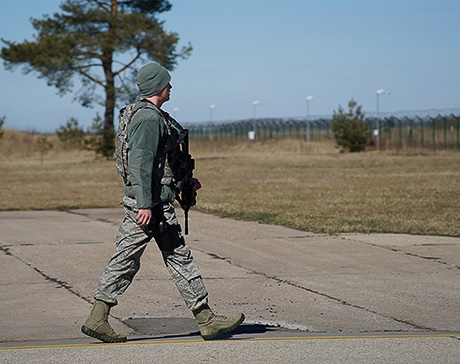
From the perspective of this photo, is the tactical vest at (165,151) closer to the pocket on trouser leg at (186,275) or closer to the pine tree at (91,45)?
the pocket on trouser leg at (186,275)

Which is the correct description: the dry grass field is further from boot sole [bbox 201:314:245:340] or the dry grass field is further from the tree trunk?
the tree trunk

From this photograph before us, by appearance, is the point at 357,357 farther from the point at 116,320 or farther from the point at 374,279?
the point at 374,279

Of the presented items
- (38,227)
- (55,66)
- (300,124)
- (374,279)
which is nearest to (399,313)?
(374,279)

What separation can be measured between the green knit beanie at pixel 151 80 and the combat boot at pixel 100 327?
1.51 metres

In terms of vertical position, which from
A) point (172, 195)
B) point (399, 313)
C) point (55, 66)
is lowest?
point (399, 313)

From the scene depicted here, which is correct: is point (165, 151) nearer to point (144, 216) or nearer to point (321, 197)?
point (144, 216)

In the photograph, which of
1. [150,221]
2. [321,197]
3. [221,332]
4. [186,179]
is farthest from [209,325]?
[321,197]

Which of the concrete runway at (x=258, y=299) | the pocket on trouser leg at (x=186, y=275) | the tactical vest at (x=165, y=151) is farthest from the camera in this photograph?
the pocket on trouser leg at (x=186, y=275)

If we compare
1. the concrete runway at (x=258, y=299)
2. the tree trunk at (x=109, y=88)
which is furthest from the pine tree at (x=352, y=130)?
the concrete runway at (x=258, y=299)

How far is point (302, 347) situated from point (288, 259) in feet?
13.5

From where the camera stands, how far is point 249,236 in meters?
11.4

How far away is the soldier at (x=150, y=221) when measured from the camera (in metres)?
5.25

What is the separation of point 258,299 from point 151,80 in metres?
2.60

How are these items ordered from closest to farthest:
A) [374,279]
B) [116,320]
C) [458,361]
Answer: [458,361] → [116,320] → [374,279]
